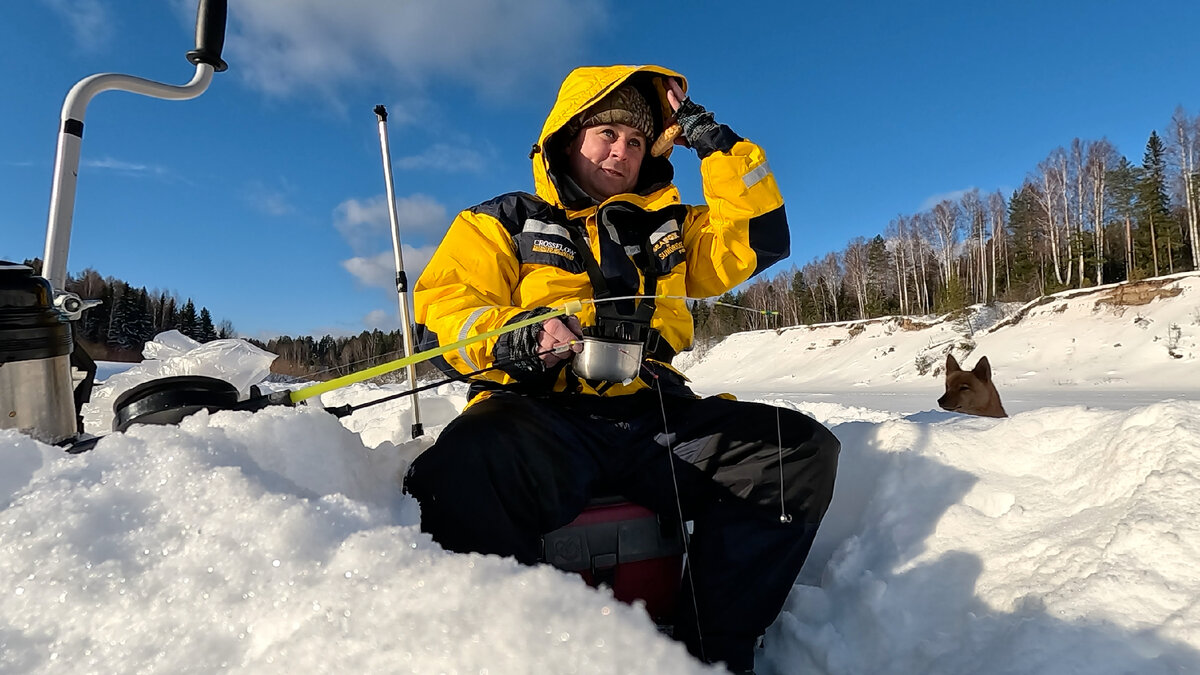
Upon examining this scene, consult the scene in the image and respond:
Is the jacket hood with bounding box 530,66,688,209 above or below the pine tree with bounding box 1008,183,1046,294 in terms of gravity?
below

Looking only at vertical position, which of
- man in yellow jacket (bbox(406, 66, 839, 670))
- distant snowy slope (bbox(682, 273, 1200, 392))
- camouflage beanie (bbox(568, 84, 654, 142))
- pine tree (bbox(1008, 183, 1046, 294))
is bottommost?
distant snowy slope (bbox(682, 273, 1200, 392))

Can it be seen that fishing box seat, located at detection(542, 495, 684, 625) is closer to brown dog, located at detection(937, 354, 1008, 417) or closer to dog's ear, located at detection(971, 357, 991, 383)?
brown dog, located at detection(937, 354, 1008, 417)

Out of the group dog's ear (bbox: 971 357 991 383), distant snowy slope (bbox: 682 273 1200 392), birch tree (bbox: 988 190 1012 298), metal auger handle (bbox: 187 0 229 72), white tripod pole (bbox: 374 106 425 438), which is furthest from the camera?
birch tree (bbox: 988 190 1012 298)

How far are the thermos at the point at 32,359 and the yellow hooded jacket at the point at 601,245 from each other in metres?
0.94

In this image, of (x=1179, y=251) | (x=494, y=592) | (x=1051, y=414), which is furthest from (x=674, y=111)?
(x=1179, y=251)

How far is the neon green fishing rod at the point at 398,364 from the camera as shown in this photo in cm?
139

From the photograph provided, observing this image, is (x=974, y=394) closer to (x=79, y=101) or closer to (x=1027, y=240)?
(x=79, y=101)

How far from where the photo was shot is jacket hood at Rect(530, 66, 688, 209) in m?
2.51

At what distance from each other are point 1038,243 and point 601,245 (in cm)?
4386

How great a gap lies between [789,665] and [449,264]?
166 cm

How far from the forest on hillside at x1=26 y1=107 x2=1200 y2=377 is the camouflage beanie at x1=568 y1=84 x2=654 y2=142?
854 inches

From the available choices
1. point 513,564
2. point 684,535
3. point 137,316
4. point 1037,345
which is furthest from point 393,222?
point 137,316

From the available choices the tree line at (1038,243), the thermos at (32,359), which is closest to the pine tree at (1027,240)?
the tree line at (1038,243)

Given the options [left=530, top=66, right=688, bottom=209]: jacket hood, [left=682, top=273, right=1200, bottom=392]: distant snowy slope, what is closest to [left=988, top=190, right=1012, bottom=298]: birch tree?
[left=682, top=273, right=1200, bottom=392]: distant snowy slope
